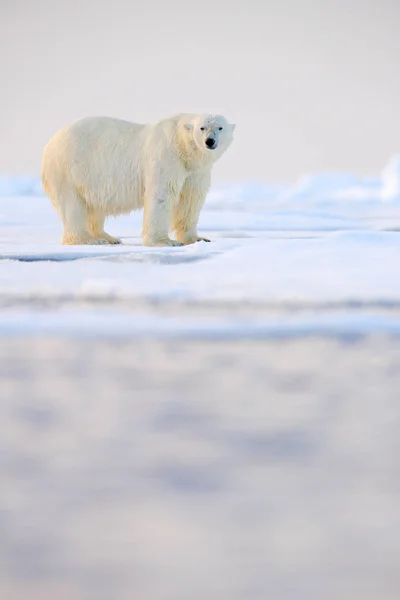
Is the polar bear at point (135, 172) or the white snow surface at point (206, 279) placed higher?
the polar bear at point (135, 172)

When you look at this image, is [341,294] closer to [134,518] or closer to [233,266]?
[233,266]

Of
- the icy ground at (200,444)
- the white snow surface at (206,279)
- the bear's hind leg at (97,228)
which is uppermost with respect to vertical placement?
the bear's hind leg at (97,228)

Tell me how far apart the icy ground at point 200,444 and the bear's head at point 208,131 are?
2344 mm

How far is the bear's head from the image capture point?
5402 mm

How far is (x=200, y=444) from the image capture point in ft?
4.42

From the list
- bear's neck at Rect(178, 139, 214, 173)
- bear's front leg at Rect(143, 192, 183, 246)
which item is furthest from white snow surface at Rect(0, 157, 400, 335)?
bear's neck at Rect(178, 139, 214, 173)

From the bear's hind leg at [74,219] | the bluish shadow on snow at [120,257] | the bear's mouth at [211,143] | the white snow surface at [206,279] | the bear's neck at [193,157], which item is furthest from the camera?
the bear's hind leg at [74,219]

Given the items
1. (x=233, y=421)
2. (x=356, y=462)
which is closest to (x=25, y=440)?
(x=233, y=421)

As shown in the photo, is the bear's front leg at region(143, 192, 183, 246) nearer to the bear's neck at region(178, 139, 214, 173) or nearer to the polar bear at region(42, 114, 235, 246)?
the polar bear at region(42, 114, 235, 246)

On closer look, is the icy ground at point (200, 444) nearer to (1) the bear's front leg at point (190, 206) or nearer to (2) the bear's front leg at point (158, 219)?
(2) the bear's front leg at point (158, 219)

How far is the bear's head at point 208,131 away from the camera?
5.40m

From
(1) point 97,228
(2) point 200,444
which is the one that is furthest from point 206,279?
(1) point 97,228

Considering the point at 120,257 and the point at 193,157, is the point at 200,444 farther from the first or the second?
the point at 193,157

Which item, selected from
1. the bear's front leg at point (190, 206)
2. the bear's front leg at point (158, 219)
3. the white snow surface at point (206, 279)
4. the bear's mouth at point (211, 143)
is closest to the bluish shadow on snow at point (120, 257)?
the white snow surface at point (206, 279)
